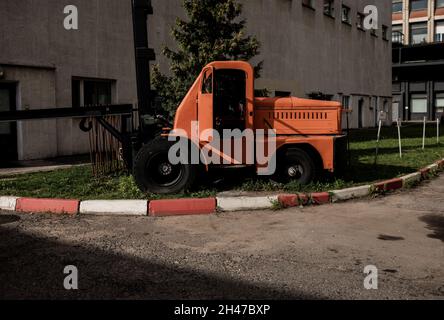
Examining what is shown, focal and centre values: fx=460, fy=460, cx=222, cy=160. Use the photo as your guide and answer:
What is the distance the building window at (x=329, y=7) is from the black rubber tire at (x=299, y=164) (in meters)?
20.8

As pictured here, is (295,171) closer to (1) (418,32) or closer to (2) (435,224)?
(2) (435,224)

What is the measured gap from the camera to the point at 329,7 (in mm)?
26625

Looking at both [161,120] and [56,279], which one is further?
[161,120]

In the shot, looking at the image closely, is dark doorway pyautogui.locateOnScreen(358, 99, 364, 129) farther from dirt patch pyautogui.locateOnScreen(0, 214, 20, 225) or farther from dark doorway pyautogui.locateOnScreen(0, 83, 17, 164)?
dirt patch pyautogui.locateOnScreen(0, 214, 20, 225)

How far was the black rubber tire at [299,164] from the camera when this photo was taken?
7469mm

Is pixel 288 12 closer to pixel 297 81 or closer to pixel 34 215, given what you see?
pixel 297 81

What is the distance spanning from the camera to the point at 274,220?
19.5 feet

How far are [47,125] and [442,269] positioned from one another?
11147 mm

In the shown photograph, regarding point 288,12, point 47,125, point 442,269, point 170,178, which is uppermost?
point 288,12

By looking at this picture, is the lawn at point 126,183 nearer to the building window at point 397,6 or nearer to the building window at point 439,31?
the building window at point 439,31

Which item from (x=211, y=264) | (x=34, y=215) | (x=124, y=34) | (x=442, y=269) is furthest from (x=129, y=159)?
(x=124, y=34)

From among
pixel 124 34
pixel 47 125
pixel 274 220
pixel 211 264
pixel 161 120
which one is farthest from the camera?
pixel 124 34

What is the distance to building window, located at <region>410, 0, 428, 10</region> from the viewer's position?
46.8 meters

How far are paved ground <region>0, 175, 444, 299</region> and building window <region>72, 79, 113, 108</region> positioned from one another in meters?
7.93
